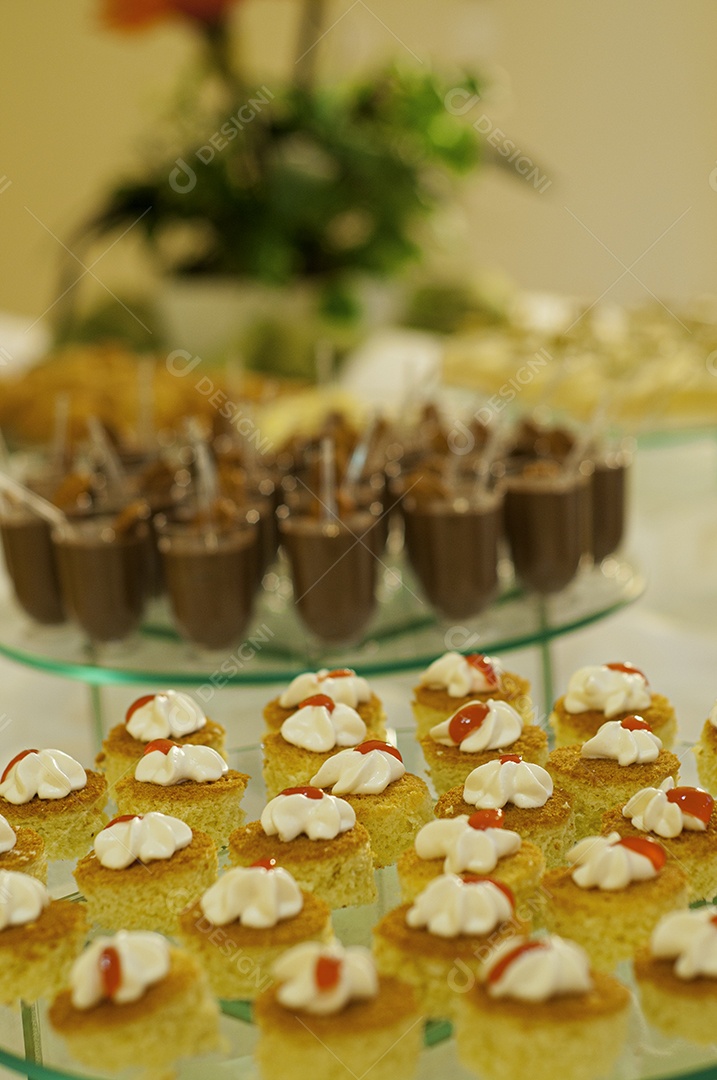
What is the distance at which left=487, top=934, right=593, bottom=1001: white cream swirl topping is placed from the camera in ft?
3.14

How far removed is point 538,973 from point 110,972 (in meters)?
0.33

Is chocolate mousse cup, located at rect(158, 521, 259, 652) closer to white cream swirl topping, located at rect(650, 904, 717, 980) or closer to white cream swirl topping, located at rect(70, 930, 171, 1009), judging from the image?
white cream swirl topping, located at rect(70, 930, 171, 1009)

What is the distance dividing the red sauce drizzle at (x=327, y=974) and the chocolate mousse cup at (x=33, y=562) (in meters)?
1.12

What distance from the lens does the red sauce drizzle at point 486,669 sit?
1.55 metres

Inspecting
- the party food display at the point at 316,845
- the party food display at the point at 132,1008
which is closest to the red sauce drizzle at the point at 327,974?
the party food display at the point at 132,1008

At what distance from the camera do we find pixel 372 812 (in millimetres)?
1294

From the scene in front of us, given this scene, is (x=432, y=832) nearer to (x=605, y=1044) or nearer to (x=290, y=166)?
(x=605, y=1044)

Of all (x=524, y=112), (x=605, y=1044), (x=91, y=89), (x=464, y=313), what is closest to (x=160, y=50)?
(x=91, y=89)

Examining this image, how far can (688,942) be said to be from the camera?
995mm

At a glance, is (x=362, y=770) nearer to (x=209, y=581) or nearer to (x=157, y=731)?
(x=157, y=731)

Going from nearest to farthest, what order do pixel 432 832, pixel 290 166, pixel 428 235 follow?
pixel 432 832
pixel 290 166
pixel 428 235

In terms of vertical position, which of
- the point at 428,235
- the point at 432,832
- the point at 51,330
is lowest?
the point at 51,330

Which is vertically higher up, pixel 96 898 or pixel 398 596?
pixel 96 898

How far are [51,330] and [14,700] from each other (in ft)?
7.79
